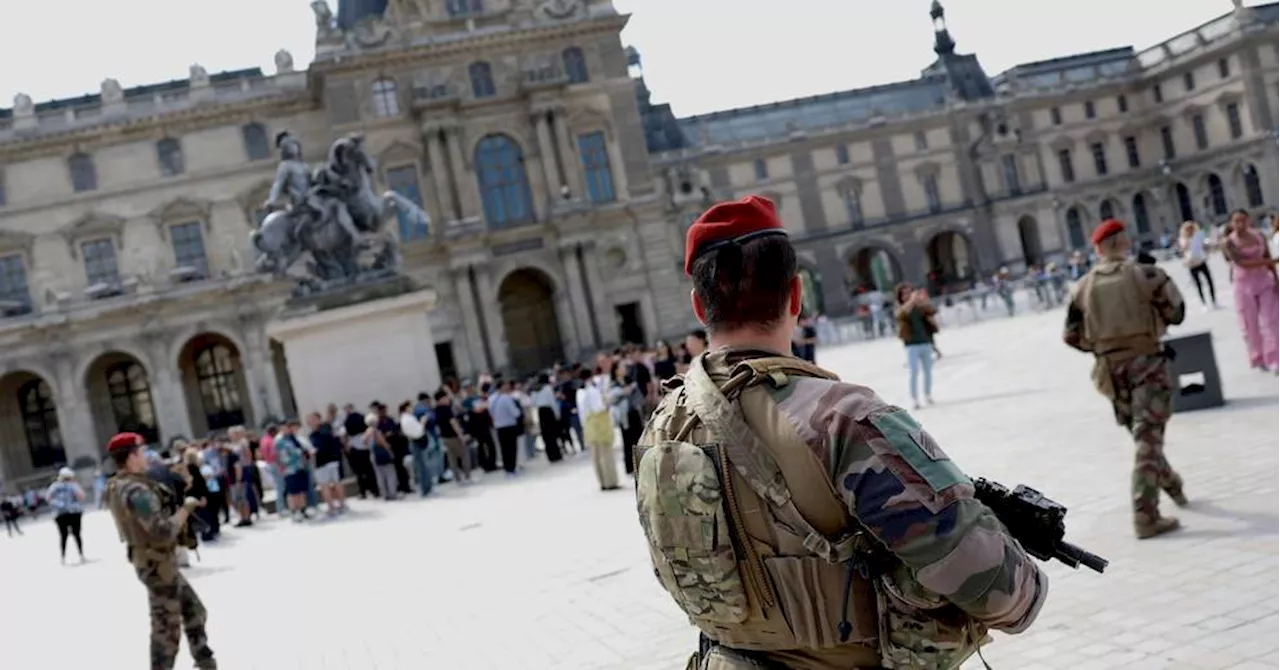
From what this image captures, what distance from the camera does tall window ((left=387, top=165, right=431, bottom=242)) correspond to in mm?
44906

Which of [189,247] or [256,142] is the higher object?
[256,142]

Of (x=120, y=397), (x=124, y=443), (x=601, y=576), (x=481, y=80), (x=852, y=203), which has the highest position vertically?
(x=481, y=80)

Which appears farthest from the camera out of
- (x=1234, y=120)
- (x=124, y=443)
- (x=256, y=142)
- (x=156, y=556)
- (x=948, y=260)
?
(x=948, y=260)

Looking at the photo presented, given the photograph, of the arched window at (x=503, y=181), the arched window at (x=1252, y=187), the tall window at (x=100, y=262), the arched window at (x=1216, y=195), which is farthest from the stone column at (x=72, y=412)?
the arched window at (x=1252, y=187)

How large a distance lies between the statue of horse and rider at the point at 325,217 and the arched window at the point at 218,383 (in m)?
29.8

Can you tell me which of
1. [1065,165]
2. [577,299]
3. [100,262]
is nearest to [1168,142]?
[1065,165]

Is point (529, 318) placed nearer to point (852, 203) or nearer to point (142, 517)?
point (852, 203)

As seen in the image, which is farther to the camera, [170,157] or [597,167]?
[170,157]

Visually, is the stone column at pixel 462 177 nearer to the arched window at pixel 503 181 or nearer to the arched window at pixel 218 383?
the arched window at pixel 503 181

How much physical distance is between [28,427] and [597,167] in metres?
26.3

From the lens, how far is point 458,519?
14.8 m

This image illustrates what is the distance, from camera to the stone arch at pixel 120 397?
47125 millimetres

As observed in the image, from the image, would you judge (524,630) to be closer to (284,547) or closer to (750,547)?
(750,547)

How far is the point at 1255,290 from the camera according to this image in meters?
12.4
